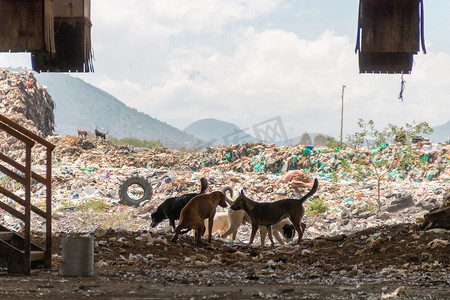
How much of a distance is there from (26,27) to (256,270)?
4634 millimetres

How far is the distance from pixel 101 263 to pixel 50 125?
37699 millimetres

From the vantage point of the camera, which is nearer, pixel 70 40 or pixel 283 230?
pixel 70 40

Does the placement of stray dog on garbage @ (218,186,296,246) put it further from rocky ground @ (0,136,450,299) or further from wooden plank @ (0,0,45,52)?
wooden plank @ (0,0,45,52)

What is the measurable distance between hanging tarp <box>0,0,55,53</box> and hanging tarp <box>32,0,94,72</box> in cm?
131

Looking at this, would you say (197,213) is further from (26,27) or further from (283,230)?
(26,27)

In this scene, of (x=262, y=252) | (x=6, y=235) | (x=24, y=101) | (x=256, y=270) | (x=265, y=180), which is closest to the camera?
(x=6, y=235)

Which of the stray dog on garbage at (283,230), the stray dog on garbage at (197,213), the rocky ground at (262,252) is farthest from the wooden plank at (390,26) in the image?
the stray dog on garbage at (283,230)

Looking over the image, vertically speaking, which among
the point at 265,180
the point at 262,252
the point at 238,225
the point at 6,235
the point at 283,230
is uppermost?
the point at 265,180

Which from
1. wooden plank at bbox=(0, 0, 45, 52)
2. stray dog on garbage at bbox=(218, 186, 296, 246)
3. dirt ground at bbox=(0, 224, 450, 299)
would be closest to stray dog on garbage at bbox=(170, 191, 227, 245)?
dirt ground at bbox=(0, 224, 450, 299)

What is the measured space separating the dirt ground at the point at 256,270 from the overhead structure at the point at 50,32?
9.35 feet

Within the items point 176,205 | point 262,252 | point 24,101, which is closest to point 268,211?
point 262,252

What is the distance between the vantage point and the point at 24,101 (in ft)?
131

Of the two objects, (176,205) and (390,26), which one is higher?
(390,26)

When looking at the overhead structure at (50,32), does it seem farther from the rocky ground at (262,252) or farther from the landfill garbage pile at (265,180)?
the landfill garbage pile at (265,180)
